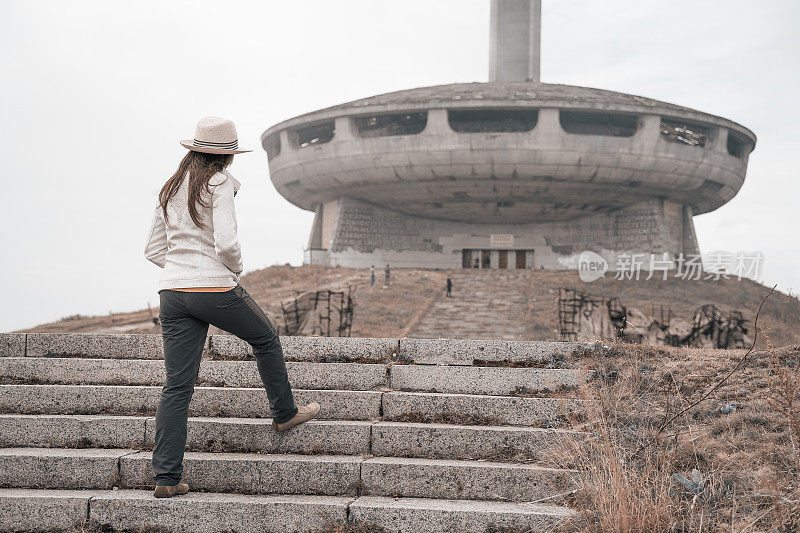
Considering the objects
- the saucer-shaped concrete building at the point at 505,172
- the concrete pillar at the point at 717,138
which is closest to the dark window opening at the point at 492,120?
the saucer-shaped concrete building at the point at 505,172

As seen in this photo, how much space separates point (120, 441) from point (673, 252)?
37.1 m

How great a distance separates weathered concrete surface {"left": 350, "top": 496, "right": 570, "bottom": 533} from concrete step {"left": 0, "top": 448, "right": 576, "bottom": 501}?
0.27m

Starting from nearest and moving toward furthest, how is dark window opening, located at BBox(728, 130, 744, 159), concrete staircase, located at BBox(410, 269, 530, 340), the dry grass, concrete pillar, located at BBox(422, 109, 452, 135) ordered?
1. the dry grass
2. concrete staircase, located at BBox(410, 269, 530, 340)
3. concrete pillar, located at BBox(422, 109, 452, 135)
4. dark window opening, located at BBox(728, 130, 744, 159)

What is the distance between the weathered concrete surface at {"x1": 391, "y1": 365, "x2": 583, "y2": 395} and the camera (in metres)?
5.37

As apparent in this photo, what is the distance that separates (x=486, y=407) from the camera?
5000 millimetres

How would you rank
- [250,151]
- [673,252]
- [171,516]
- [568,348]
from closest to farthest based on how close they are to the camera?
[171,516] < [250,151] < [568,348] < [673,252]

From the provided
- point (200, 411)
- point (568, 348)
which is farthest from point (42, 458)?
point (568, 348)

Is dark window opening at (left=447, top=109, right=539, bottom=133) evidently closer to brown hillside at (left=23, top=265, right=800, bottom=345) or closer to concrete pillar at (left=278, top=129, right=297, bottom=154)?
brown hillside at (left=23, top=265, right=800, bottom=345)

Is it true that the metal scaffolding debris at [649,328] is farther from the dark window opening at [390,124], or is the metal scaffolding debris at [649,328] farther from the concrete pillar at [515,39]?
the concrete pillar at [515,39]

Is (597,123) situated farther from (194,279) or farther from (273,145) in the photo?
(194,279)

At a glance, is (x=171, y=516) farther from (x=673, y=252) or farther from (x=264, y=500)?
(x=673, y=252)

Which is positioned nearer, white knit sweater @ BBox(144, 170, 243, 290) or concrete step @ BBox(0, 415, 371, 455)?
white knit sweater @ BBox(144, 170, 243, 290)

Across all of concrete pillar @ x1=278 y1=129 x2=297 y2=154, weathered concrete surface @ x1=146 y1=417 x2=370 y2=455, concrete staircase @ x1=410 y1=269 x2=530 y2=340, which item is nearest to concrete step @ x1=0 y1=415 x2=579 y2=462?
weathered concrete surface @ x1=146 y1=417 x2=370 y2=455

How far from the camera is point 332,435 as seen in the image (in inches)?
183
